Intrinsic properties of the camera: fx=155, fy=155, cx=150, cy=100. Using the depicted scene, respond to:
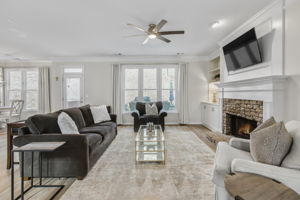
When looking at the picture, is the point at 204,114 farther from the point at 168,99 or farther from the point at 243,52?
the point at 243,52

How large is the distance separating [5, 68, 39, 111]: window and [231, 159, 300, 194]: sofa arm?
7480 millimetres

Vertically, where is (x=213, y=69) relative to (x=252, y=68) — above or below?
above

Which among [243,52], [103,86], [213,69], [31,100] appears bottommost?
[31,100]

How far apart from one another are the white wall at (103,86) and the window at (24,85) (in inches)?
41.1

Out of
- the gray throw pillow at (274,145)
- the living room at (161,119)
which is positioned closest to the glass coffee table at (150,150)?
the living room at (161,119)

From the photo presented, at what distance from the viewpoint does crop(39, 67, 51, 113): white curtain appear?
→ 6234 millimetres

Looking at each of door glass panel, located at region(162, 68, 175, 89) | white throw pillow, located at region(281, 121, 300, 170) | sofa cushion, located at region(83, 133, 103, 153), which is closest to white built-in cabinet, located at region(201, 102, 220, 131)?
door glass panel, located at region(162, 68, 175, 89)

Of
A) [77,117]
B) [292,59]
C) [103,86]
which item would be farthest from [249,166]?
[103,86]

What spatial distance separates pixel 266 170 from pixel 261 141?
344 millimetres

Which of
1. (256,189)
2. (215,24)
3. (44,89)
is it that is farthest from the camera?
(44,89)

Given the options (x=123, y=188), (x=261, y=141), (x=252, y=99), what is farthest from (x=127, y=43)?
(x=261, y=141)

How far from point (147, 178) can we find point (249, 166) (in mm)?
1416

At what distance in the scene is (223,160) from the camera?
1.57 m

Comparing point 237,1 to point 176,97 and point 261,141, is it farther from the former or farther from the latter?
point 176,97
